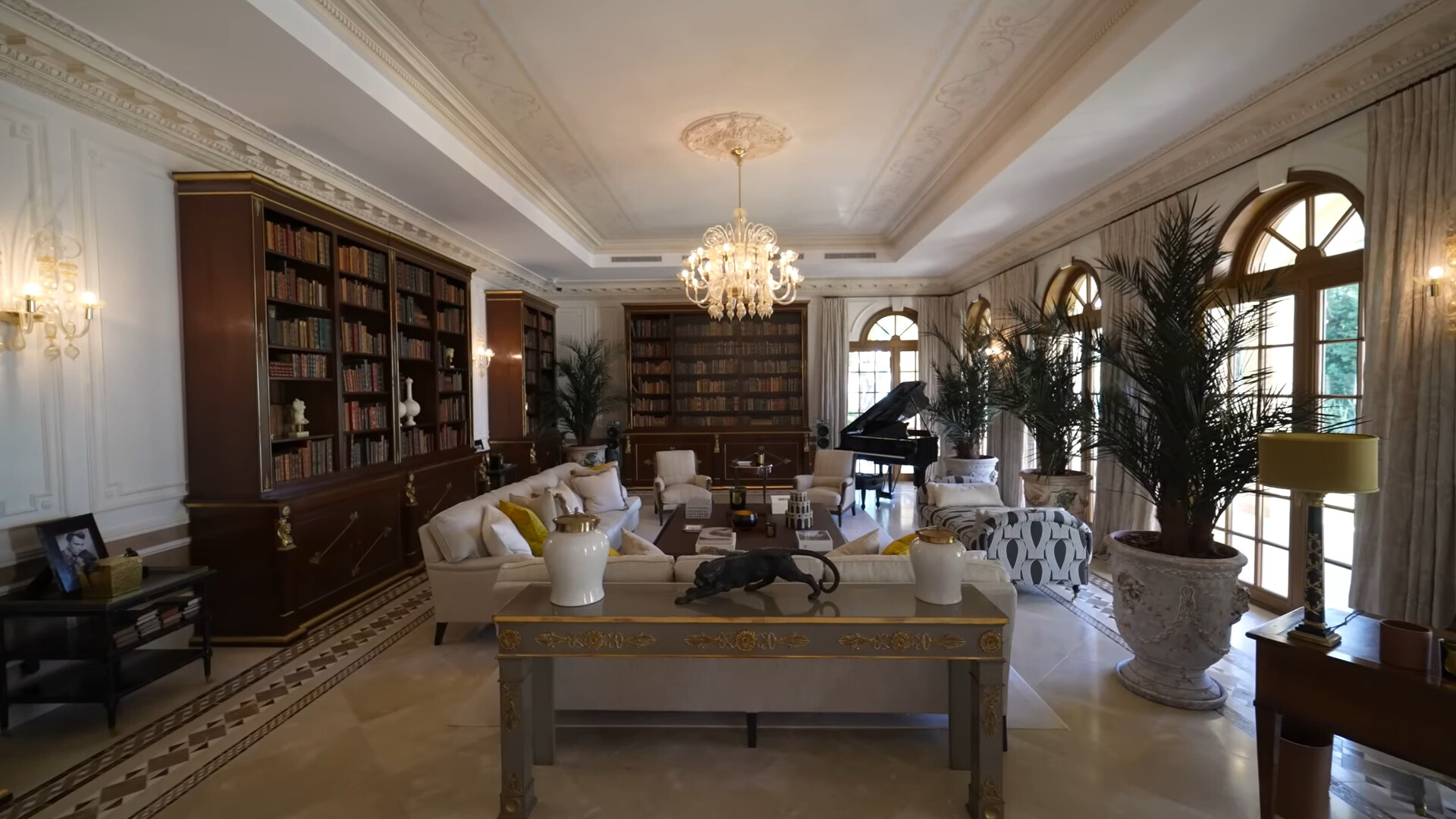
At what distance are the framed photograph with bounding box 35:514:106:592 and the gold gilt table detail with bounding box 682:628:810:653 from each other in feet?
10.9

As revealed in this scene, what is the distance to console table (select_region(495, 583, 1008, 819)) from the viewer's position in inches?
97.0

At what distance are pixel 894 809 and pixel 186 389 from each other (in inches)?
193

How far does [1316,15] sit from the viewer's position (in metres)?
3.09

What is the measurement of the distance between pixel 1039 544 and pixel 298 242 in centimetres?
609

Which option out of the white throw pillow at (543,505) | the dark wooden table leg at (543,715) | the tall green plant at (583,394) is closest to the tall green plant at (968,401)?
the tall green plant at (583,394)

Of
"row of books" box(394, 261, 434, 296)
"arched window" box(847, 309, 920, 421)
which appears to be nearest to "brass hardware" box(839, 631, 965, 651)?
"row of books" box(394, 261, 434, 296)

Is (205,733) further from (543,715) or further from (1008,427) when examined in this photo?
(1008,427)

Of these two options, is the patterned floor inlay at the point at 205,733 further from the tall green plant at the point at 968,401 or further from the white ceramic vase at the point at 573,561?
the tall green plant at the point at 968,401

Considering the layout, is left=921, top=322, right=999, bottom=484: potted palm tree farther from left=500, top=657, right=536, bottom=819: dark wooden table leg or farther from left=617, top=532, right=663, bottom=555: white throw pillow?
left=500, top=657, right=536, bottom=819: dark wooden table leg

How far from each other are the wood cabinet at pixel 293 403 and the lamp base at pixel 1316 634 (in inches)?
215

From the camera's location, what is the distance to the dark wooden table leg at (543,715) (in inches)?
117

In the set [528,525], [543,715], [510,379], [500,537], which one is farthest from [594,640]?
[510,379]

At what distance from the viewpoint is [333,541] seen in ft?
16.1

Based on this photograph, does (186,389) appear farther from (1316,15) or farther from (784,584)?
(1316,15)
